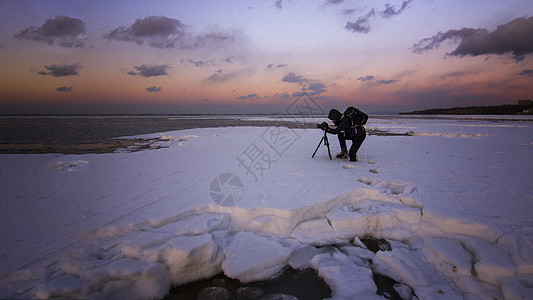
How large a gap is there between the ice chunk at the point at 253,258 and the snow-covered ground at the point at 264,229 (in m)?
0.01

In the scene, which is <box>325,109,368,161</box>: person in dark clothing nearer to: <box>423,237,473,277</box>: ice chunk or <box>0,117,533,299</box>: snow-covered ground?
<box>0,117,533,299</box>: snow-covered ground

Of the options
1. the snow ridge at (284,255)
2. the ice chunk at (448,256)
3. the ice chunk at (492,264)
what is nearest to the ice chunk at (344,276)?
the snow ridge at (284,255)

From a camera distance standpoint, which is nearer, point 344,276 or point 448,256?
point 344,276

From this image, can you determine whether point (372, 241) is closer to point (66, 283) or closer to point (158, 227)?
point (158, 227)

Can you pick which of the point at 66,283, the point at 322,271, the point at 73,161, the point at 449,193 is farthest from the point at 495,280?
the point at 73,161

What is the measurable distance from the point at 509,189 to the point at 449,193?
1.15m

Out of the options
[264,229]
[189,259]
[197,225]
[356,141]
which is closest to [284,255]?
→ [264,229]

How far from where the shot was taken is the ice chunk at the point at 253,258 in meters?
2.43

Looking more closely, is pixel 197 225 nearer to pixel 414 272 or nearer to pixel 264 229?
pixel 264 229

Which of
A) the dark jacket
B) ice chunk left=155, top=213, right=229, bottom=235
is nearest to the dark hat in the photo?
the dark jacket

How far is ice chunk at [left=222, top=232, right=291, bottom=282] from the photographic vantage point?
7.98 ft

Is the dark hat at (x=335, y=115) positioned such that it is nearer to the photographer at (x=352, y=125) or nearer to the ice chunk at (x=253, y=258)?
the photographer at (x=352, y=125)

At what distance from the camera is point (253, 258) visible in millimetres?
2562

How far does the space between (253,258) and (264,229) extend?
0.65 m
